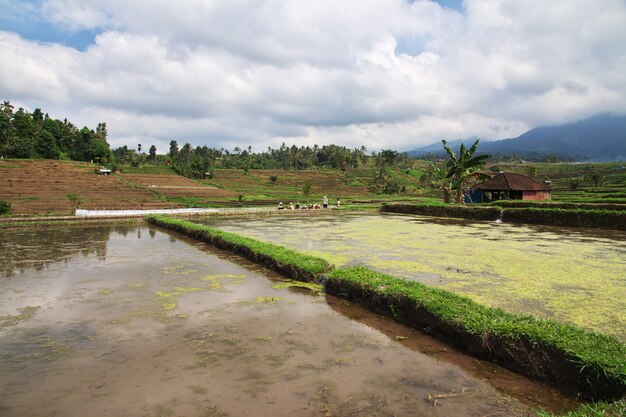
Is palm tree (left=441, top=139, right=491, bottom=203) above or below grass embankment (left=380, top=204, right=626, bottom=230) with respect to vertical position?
above

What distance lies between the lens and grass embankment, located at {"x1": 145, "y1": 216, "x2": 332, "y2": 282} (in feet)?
29.9

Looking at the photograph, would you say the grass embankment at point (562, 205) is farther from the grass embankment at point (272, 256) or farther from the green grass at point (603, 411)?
the green grass at point (603, 411)

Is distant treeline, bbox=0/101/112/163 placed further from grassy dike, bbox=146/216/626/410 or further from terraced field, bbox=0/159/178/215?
grassy dike, bbox=146/216/626/410

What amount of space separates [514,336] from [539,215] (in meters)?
18.9

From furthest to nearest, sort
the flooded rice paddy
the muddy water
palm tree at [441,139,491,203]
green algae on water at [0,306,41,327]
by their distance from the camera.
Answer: palm tree at [441,139,491,203]
the flooded rice paddy
green algae on water at [0,306,41,327]
the muddy water

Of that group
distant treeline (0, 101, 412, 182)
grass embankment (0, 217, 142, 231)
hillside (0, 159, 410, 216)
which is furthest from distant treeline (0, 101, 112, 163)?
grass embankment (0, 217, 142, 231)

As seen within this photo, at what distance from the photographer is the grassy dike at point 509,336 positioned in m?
4.05

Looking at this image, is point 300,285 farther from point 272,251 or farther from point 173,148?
point 173,148

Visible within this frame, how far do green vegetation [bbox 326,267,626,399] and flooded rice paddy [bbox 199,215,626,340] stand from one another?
128 cm

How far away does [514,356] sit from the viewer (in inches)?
189

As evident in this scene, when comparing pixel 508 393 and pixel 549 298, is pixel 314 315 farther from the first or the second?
pixel 549 298

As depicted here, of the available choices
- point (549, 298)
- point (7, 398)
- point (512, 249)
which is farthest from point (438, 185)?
point (7, 398)

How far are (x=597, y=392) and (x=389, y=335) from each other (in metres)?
2.57

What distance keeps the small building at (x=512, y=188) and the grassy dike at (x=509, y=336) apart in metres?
27.0
